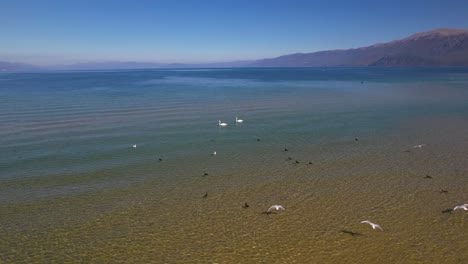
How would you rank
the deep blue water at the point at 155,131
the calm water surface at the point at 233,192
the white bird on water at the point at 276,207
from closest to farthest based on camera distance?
the calm water surface at the point at 233,192 < the white bird on water at the point at 276,207 < the deep blue water at the point at 155,131

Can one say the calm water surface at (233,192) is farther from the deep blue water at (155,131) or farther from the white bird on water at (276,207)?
the white bird on water at (276,207)

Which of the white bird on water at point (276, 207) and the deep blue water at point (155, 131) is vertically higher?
the deep blue water at point (155, 131)

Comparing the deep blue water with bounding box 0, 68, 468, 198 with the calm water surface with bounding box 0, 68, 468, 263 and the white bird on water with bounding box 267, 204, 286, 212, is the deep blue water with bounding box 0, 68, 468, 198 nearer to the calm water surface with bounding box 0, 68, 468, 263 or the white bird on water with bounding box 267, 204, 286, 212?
the calm water surface with bounding box 0, 68, 468, 263

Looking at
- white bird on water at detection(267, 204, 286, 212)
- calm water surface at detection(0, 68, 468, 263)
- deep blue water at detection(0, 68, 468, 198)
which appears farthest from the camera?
deep blue water at detection(0, 68, 468, 198)

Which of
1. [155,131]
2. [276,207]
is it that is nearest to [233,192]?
[276,207]

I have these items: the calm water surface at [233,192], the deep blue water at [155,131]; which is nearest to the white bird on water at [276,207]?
the calm water surface at [233,192]

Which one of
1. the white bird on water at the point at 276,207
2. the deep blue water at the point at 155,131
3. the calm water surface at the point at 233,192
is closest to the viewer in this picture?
the calm water surface at the point at 233,192

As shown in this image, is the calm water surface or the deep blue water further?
the deep blue water

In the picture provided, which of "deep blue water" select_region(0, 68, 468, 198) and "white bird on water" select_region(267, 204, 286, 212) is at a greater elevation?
"deep blue water" select_region(0, 68, 468, 198)

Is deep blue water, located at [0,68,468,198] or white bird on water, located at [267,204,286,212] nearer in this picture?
white bird on water, located at [267,204,286,212]

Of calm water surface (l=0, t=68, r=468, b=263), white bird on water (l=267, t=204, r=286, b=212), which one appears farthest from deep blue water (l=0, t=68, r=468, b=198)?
white bird on water (l=267, t=204, r=286, b=212)

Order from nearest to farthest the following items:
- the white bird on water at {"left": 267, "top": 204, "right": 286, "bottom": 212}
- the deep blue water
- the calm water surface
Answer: the calm water surface
the white bird on water at {"left": 267, "top": 204, "right": 286, "bottom": 212}
the deep blue water
